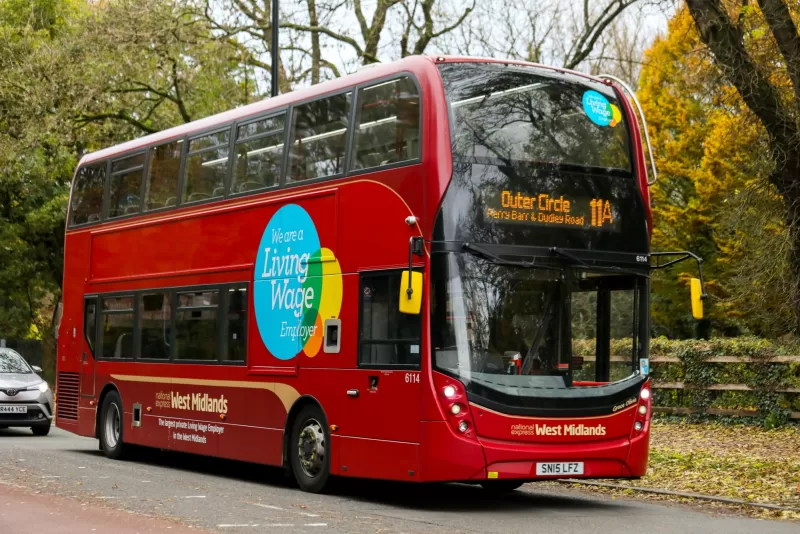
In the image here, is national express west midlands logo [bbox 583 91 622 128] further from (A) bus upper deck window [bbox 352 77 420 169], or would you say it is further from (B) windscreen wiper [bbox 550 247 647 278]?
(A) bus upper deck window [bbox 352 77 420 169]

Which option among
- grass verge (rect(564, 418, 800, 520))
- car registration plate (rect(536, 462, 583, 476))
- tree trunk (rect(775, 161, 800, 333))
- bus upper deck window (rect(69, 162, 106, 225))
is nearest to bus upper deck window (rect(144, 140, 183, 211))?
bus upper deck window (rect(69, 162, 106, 225))

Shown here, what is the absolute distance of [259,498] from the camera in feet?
43.3

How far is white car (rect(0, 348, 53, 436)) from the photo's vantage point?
2223cm

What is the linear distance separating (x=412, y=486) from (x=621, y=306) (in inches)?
150

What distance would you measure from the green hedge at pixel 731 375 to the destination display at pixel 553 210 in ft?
37.8

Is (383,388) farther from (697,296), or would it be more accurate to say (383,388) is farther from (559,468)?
(697,296)

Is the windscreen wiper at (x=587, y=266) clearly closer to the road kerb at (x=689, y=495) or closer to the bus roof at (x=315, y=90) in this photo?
the bus roof at (x=315, y=90)

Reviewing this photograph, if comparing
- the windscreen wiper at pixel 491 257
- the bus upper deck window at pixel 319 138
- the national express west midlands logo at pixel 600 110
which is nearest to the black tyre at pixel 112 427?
the bus upper deck window at pixel 319 138

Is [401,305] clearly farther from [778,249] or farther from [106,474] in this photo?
[778,249]

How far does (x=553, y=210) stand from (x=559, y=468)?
249 centimetres

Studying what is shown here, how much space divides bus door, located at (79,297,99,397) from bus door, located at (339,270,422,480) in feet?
23.9

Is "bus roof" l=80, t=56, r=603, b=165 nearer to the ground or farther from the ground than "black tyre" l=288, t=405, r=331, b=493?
farther from the ground

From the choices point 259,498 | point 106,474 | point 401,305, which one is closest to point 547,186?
point 401,305

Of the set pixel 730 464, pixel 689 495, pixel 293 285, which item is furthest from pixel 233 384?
pixel 730 464
